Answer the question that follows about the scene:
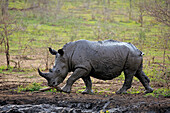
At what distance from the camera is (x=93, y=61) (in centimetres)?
815

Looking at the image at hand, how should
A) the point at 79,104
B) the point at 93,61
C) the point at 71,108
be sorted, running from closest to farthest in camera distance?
the point at 71,108, the point at 79,104, the point at 93,61

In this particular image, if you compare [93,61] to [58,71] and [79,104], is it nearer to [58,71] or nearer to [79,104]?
[58,71]

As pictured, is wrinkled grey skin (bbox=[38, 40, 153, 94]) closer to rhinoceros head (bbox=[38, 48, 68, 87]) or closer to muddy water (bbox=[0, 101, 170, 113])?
rhinoceros head (bbox=[38, 48, 68, 87])

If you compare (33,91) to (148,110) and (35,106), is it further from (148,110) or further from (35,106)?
(148,110)

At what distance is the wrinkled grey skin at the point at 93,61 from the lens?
809 cm

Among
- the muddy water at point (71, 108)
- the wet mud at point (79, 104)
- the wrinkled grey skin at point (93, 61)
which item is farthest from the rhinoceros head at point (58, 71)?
the muddy water at point (71, 108)

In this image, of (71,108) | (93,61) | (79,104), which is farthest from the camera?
(93,61)

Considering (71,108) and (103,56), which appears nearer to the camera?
(71,108)

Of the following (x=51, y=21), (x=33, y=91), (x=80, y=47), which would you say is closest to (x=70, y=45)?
(x=80, y=47)

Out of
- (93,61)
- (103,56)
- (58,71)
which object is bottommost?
(58,71)

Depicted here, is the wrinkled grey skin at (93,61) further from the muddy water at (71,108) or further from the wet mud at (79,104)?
the muddy water at (71,108)

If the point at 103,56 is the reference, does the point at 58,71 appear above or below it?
below

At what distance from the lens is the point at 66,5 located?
1396 inches

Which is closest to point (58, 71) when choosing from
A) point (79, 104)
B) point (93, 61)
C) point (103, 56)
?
point (93, 61)
